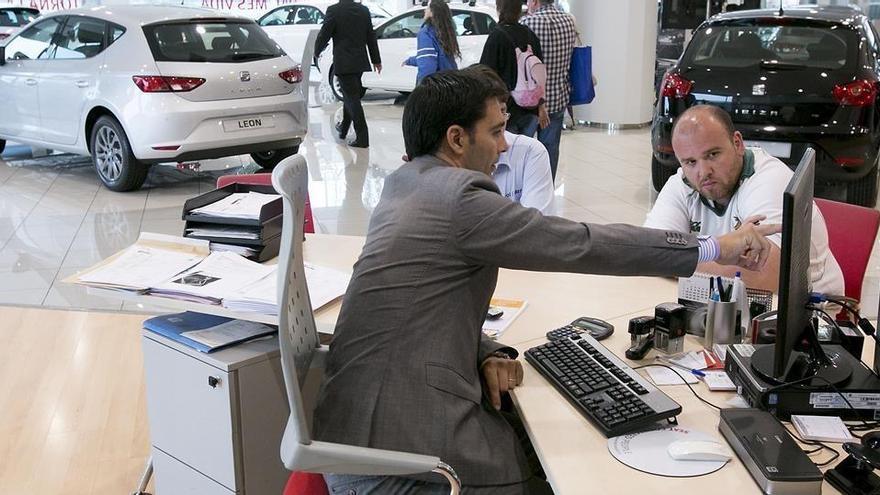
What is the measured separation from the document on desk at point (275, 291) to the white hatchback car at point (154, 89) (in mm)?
4082

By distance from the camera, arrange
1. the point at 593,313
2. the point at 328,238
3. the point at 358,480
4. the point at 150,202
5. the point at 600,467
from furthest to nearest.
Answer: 1. the point at 150,202
2. the point at 328,238
3. the point at 593,313
4. the point at 358,480
5. the point at 600,467

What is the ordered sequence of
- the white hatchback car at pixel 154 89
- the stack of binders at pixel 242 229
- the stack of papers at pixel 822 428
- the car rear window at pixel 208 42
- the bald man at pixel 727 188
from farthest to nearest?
the car rear window at pixel 208 42, the white hatchback car at pixel 154 89, the stack of binders at pixel 242 229, the bald man at pixel 727 188, the stack of papers at pixel 822 428

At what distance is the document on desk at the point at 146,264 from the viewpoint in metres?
2.49

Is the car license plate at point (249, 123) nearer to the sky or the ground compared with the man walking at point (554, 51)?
nearer to the ground

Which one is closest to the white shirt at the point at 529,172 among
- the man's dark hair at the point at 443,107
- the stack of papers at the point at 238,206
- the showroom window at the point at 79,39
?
the stack of papers at the point at 238,206

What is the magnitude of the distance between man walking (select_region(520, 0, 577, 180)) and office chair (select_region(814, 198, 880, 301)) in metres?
3.09

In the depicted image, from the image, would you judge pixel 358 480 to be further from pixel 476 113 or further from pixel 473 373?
pixel 476 113

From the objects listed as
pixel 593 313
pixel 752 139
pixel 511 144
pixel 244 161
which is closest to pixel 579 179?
pixel 752 139

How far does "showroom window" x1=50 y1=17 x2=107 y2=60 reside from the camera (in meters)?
6.91

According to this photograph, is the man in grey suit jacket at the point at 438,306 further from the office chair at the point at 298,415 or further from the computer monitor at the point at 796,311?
the computer monitor at the point at 796,311

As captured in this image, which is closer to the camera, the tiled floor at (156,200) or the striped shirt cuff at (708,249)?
the striped shirt cuff at (708,249)

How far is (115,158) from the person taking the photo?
22.8 feet

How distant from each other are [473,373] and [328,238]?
139cm

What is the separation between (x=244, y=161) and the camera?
8.35m
